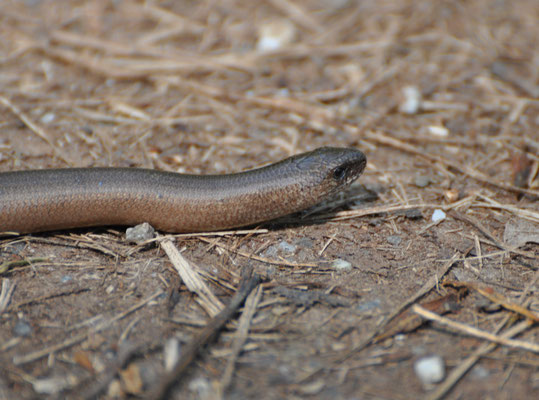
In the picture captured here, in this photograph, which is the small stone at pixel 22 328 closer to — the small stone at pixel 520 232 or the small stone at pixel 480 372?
the small stone at pixel 480 372

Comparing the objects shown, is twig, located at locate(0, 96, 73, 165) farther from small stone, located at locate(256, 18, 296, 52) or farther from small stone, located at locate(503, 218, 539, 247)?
small stone, located at locate(503, 218, 539, 247)

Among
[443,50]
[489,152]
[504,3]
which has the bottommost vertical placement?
[489,152]

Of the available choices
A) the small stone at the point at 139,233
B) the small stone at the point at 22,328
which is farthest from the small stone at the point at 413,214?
the small stone at the point at 22,328

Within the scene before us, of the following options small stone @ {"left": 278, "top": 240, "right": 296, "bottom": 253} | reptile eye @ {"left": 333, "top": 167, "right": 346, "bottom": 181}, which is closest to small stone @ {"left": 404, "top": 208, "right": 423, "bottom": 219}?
reptile eye @ {"left": 333, "top": 167, "right": 346, "bottom": 181}

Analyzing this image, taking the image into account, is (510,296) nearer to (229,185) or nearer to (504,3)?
(229,185)

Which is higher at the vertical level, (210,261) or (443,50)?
(443,50)

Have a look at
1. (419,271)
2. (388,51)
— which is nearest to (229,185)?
(419,271)

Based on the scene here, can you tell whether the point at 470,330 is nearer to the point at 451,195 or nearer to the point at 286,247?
the point at 286,247
